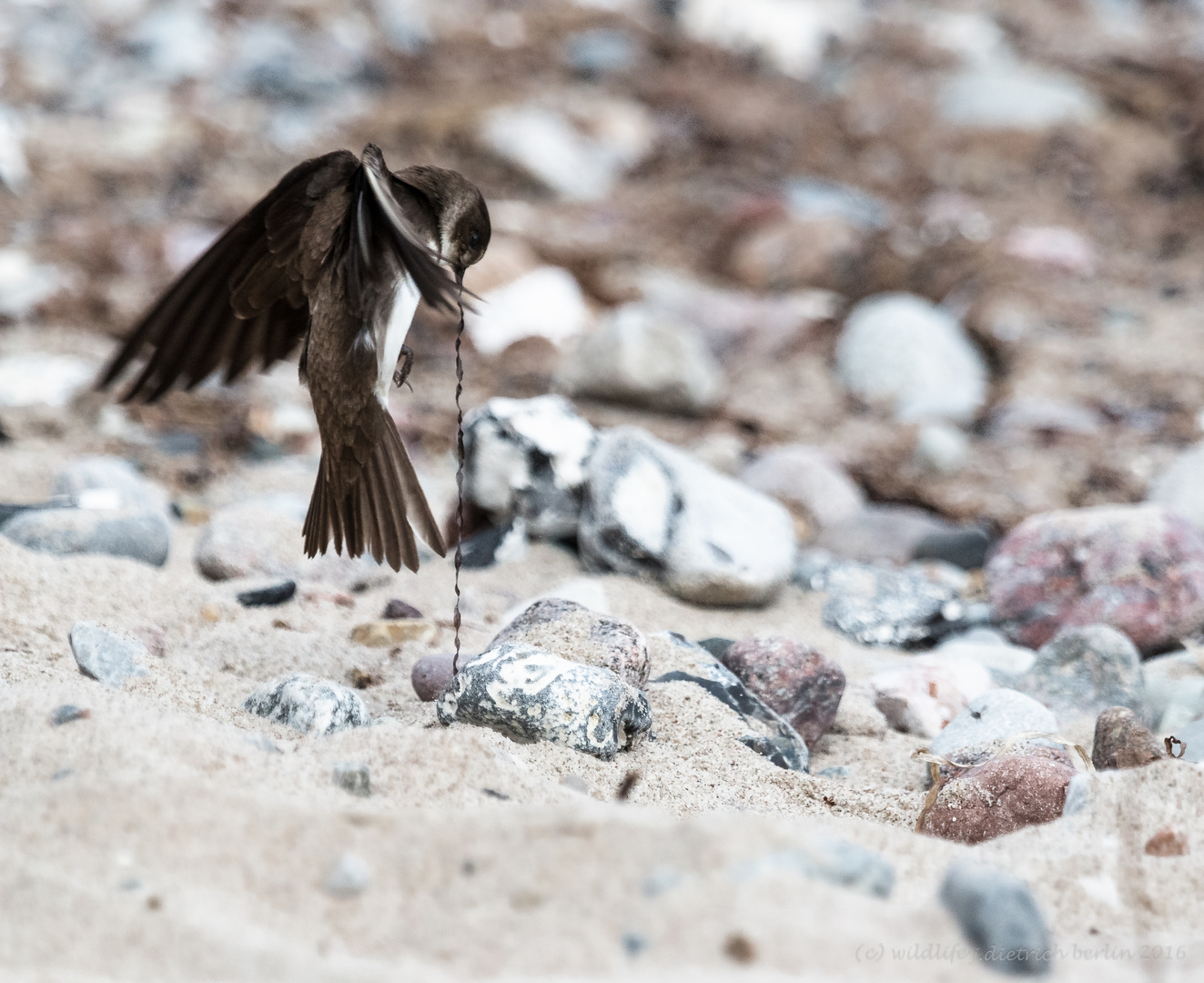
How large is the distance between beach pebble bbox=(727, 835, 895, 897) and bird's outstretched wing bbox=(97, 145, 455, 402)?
1.22 m

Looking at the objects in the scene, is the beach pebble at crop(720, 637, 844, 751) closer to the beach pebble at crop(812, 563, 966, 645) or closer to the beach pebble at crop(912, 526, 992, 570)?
the beach pebble at crop(812, 563, 966, 645)

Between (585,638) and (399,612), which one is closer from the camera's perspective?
(585,638)

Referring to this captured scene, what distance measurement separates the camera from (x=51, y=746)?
6.45 ft

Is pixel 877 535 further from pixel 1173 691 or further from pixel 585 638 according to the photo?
pixel 585 638

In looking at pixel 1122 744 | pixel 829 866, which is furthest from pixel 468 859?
pixel 1122 744

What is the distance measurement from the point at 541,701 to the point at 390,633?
3.22 ft

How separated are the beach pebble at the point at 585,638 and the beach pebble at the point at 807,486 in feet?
7.47

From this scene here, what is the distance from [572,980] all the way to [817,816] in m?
0.93

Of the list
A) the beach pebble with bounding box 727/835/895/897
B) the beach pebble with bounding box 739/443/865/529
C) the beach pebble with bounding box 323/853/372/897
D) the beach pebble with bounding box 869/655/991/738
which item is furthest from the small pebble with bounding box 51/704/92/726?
the beach pebble with bounding box 739/443/865/529

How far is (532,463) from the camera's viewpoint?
411 cm

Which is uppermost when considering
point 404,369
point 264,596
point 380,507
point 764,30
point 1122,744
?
point 764,30

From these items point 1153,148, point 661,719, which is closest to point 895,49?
point 1153,148

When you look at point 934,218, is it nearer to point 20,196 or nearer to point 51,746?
point 20,196

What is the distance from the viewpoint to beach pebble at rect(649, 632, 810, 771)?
2.67m
